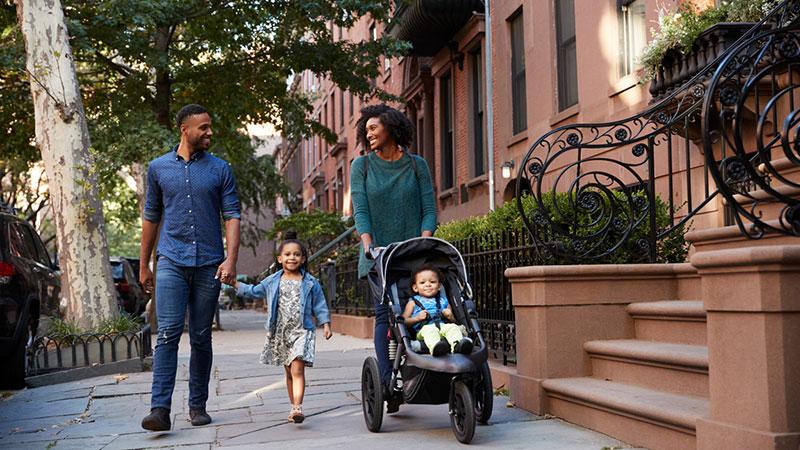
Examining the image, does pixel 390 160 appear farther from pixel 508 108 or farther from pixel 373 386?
A: pixel 508 108

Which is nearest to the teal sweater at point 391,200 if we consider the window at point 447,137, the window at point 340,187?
the window at point 447,137

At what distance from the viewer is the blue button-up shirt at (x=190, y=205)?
20.2 ft

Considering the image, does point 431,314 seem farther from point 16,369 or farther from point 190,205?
point 16,369

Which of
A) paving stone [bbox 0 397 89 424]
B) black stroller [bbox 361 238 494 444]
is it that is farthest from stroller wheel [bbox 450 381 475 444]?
paving stone [bbox 0 397 89 424]

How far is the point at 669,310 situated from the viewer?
5.71 metres

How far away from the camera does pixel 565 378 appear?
6070 millimetres

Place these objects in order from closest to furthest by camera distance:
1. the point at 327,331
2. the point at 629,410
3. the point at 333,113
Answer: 1. the point at 629,410
2. the point at 327,331
3. the point at 333,113

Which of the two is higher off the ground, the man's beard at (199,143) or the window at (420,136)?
the window at (420,136)

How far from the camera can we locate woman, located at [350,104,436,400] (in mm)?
6160

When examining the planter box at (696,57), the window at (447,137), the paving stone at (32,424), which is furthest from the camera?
the window at (447,137)

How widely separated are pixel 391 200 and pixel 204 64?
16853 millimetres

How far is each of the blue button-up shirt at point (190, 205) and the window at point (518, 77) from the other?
1094 centimetres

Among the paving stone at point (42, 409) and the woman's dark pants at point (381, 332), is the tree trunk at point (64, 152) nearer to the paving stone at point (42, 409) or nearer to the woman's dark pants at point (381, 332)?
the paving stone at point (42, 409)

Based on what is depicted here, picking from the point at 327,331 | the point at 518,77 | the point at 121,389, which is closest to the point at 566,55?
the point at 518,77
